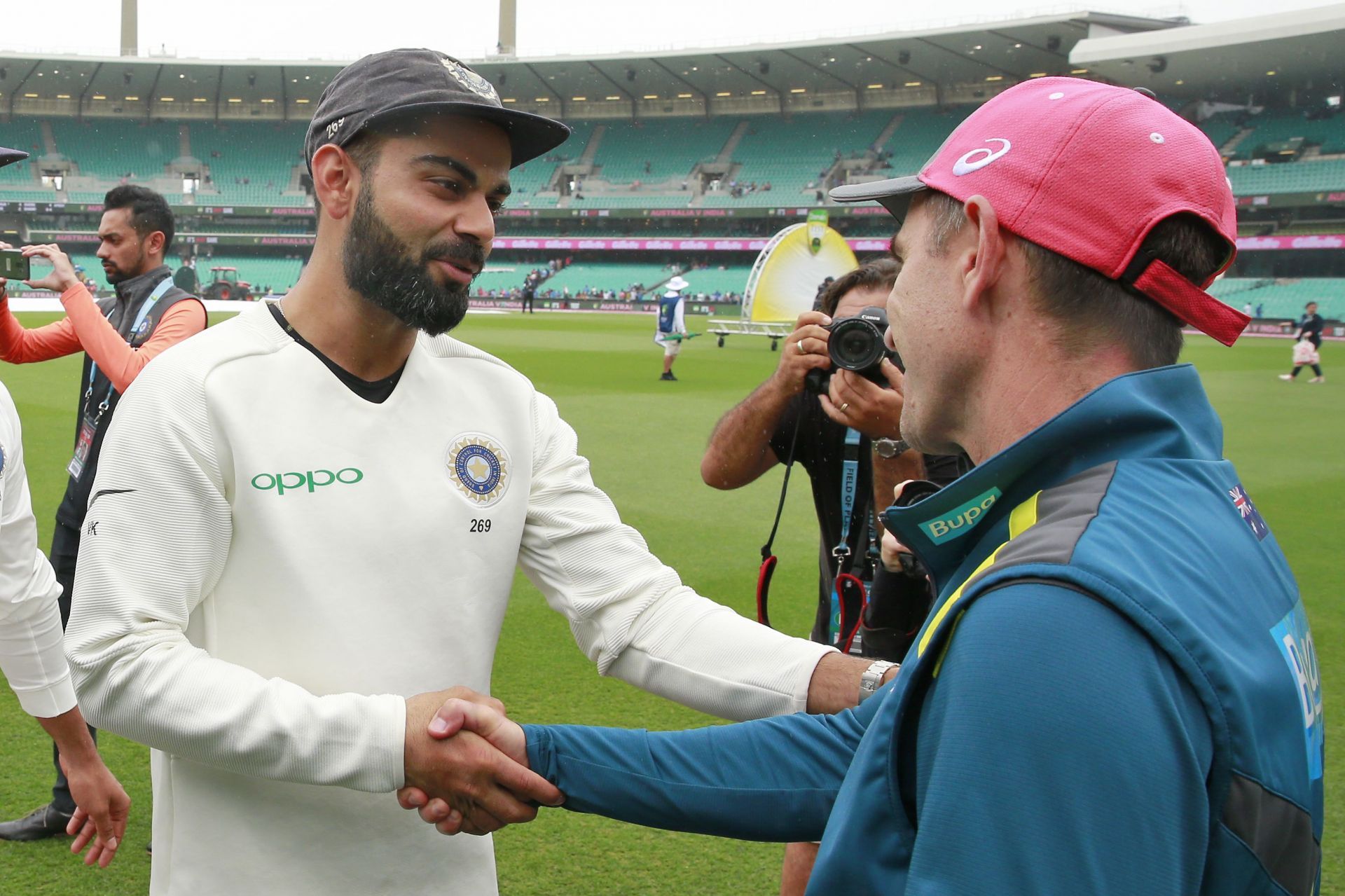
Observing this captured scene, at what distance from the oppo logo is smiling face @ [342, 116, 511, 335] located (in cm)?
32

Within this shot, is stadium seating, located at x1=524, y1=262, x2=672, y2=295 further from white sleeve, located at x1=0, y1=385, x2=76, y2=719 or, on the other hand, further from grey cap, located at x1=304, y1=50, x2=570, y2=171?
grey cap, located at x1=304, y1=50, x2=570, y2=171

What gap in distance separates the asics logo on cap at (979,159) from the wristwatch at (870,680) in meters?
1.03

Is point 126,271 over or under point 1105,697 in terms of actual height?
under

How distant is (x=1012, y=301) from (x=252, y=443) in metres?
1.26

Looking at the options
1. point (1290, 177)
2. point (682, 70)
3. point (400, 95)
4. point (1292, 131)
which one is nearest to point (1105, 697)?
point (400, 95)

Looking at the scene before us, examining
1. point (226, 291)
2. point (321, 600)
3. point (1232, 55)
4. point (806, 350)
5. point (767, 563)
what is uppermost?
point (1232, 55)

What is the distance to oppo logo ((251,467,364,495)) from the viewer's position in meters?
1.85

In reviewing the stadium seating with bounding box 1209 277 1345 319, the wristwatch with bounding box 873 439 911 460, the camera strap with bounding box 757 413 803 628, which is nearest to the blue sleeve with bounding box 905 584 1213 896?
the camera strap with bounding box 757 413 803 628

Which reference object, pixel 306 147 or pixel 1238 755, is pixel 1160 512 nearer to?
pixel 1238 755

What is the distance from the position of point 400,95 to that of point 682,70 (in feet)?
196

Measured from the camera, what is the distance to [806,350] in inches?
132

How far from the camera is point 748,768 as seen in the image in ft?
5.75

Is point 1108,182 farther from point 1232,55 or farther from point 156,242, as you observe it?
point 1232,55

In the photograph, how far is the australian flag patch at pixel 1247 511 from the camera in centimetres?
120
